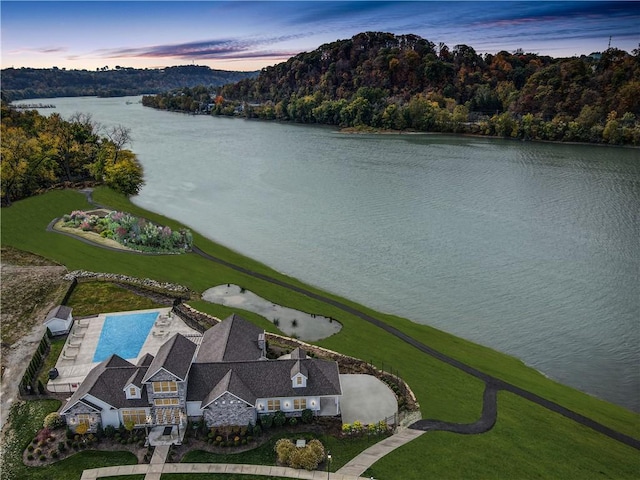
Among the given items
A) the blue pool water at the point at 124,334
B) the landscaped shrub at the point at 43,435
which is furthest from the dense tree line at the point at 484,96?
the landscaped shrub at the point at 43,435

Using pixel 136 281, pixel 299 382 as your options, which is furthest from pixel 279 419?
pixel 136 281

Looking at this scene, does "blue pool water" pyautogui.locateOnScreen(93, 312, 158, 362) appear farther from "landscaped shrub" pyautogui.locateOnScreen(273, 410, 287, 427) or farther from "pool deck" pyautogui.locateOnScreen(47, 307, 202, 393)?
"landscaped shrub" pyautogui.locateOnScreen(273, 410, 287, 427)

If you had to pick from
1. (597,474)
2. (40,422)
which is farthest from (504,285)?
(40,422)

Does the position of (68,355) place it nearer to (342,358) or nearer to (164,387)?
(164,387)

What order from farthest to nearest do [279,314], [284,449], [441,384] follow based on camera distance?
[279,314], [441,384], [284,449]

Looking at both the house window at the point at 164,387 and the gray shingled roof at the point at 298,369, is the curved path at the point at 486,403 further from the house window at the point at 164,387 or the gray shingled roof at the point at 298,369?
the house window at the point at 164,387

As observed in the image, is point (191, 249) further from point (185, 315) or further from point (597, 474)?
point (597, 474)

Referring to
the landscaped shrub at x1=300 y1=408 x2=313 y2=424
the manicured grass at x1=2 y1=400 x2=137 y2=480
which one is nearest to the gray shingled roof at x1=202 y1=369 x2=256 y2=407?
the landscaped shrub at x1=300 y1=408 x2=313 y2=424
